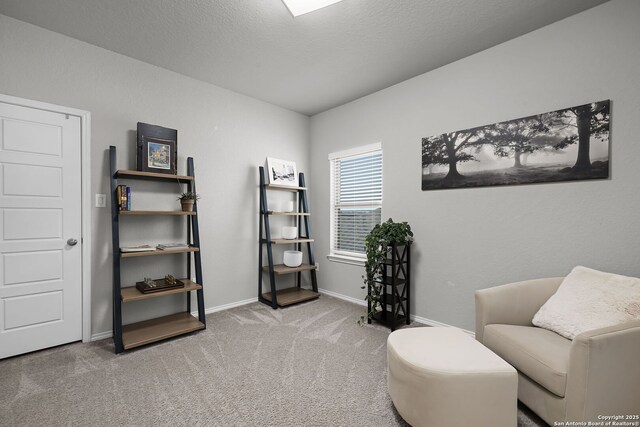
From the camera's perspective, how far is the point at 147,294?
8.07 ft

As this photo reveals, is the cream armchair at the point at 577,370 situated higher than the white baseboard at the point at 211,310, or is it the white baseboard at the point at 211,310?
the cream armchair at the point at 577,370

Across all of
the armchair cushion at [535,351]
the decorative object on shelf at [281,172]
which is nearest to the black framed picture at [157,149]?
the decorative object on shelf at [281,172]

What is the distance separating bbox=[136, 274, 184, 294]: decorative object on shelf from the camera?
2507 mm

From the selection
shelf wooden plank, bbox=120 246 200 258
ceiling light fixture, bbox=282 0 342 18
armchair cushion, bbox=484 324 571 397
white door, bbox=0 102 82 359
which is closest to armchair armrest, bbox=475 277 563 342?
armchair cushion, bbox=484 324 571 397

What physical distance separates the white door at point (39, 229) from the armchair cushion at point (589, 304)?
12.0 ft

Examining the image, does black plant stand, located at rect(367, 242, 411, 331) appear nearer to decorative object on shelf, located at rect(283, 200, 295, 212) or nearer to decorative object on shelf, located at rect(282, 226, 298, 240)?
decorative object on shelf, located at rect(282, 226, 298, 240)

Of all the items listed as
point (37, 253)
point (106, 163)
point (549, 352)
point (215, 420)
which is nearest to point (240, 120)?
point (106, 163)

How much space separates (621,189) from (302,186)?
10.2ft

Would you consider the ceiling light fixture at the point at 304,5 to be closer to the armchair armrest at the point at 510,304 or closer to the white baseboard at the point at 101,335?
the armchair armrest at the point at 510,304

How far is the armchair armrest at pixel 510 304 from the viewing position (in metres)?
1.90

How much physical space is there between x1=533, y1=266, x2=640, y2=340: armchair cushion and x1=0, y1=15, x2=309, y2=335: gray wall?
301 cm

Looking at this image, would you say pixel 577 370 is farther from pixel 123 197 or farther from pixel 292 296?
pixel 123 197

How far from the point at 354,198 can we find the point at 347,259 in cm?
83

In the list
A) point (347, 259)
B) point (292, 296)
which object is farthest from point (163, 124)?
point (347, 259)
